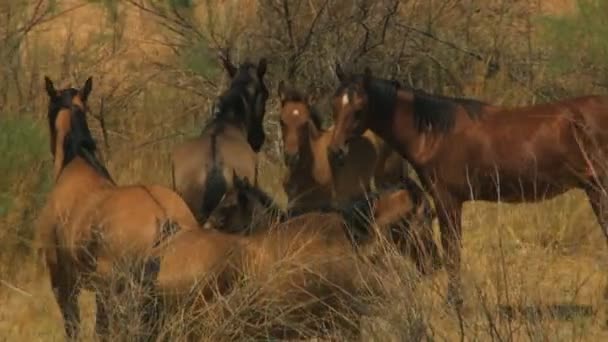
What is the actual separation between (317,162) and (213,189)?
1703mm

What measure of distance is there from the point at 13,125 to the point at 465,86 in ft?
19.1

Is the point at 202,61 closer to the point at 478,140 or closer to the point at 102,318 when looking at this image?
the point at 478,140

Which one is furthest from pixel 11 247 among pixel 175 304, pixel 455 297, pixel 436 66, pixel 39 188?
pixel 436 66

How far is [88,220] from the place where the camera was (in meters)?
8.09

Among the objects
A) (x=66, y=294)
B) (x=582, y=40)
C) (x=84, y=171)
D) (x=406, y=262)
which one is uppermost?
(x=582, y=40)

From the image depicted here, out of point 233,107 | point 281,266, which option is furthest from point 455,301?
point 233,107

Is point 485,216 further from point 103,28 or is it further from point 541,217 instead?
point 103,28

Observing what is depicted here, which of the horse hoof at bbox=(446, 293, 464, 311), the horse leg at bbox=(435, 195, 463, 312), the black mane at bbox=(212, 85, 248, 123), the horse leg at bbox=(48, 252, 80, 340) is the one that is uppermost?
the black mane at bbox=(212, 85, 248, 123)

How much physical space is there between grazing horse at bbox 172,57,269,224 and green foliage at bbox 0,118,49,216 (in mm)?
1008

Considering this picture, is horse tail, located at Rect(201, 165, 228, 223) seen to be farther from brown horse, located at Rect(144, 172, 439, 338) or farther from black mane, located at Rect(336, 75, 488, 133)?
brown horse, located at Rect(144, 172, 439, 338)

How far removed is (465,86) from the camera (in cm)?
1529

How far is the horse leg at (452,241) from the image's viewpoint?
6977 mm

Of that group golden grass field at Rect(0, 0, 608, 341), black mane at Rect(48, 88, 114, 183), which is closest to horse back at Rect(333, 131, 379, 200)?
golden grass field at Rect(0, 0, 608, 341)

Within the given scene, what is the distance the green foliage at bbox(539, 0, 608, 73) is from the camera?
48.0 ft
